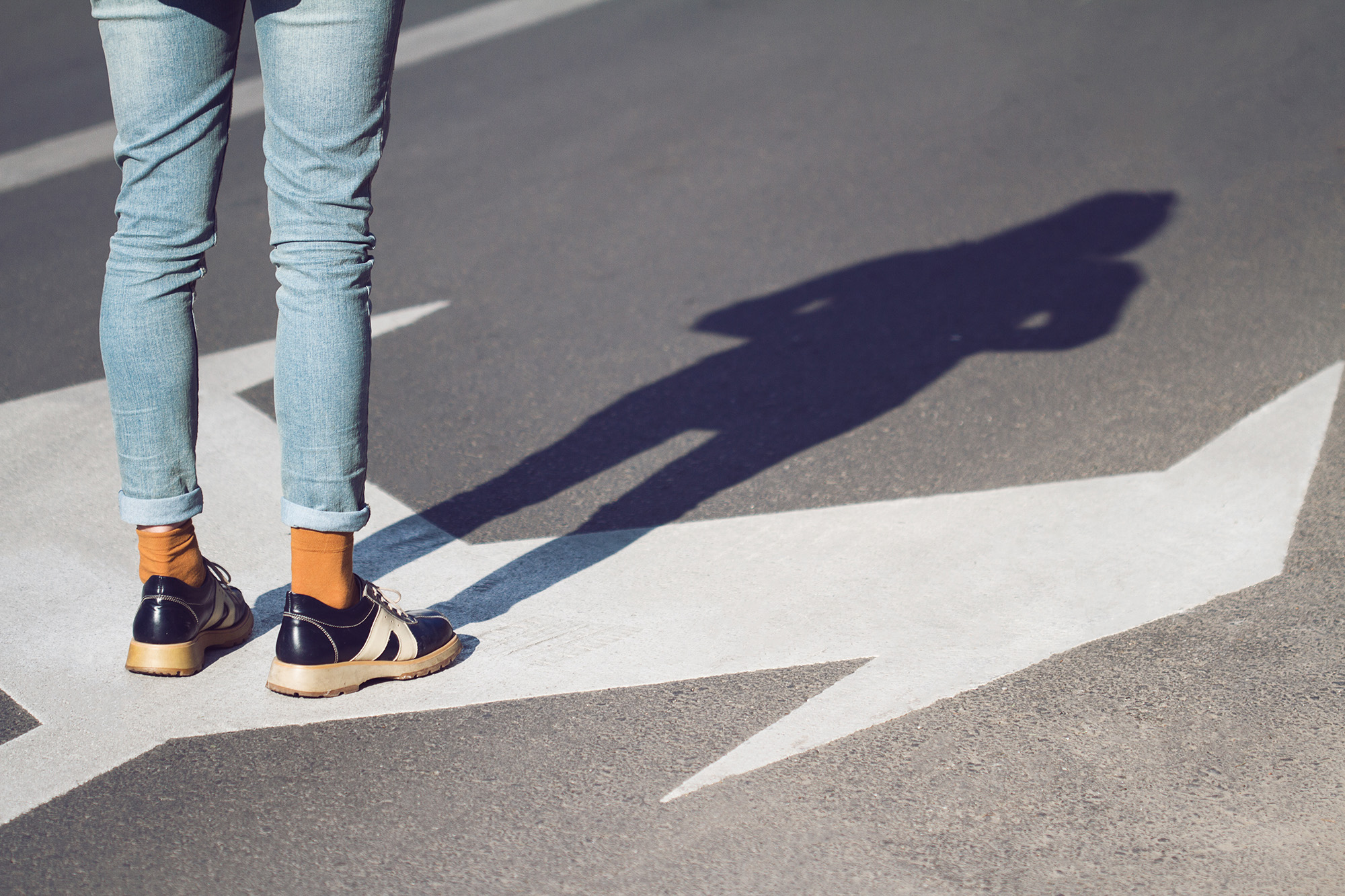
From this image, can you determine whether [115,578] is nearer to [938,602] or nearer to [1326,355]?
[938,602]

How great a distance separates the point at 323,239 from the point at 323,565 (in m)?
0.60

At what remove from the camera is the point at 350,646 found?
7.89 ft

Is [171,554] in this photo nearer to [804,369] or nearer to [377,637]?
[377,637]

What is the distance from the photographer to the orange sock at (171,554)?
240 centimetres

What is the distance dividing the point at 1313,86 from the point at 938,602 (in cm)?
565

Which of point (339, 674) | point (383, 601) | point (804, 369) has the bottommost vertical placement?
point (804, 369)

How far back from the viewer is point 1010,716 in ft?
7.82

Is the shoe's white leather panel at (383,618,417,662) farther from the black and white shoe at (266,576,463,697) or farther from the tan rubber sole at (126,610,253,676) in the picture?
the tan rubber sole at (126,610,253,676)

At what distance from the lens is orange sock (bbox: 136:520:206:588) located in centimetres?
240

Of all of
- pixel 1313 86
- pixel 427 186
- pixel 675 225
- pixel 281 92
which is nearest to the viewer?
pixel 281 92

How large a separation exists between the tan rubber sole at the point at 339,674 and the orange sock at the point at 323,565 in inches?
5.4

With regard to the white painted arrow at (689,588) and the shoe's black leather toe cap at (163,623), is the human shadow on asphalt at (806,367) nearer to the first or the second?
the white painted arrow at (689,588)

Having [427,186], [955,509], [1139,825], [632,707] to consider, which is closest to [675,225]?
[427,186]

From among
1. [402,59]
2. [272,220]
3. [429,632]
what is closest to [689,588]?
[429,632]
